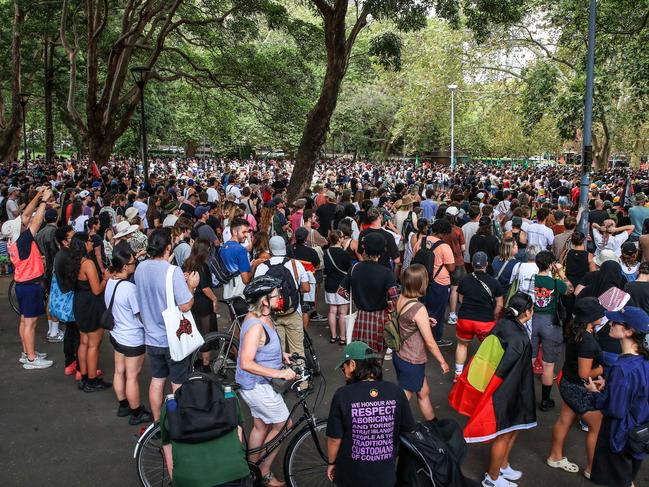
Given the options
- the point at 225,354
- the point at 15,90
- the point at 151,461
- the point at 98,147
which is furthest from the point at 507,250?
the point at 15,90

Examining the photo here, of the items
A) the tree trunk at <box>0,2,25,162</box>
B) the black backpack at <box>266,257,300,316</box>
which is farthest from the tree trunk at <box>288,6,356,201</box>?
the tree trunk at <box>0,2,25,162</box>

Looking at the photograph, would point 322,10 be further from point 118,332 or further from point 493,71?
point 493,71

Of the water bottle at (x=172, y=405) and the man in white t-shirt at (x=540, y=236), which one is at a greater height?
the man in white t-shirt at (x=540, y=236)

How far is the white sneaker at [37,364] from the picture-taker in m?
7.17

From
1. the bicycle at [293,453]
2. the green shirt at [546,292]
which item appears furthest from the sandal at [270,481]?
the green shirt at [546,292]

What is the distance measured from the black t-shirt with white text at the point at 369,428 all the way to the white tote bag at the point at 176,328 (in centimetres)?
215

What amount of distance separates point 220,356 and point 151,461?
1951 millimetres

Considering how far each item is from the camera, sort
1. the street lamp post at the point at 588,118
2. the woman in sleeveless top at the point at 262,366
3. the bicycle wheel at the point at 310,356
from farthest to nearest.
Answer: the street lamp post at the point at 588,118
the bicycle wheel at the point at 310,356
the woman in sleeveless top at the point at 262,366

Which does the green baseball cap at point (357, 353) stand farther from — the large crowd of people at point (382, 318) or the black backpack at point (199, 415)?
the black backpack at point (199, 415)

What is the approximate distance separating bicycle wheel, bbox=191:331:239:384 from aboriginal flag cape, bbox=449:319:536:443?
2831 mm

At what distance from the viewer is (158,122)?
38188mm

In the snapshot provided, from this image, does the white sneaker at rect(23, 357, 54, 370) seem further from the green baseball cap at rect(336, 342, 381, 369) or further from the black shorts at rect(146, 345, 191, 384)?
the green baseball cap at rect(336, 342, 381, 369)

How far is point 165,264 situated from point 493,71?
27154 mm

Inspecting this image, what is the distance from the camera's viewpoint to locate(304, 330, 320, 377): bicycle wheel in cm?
670
